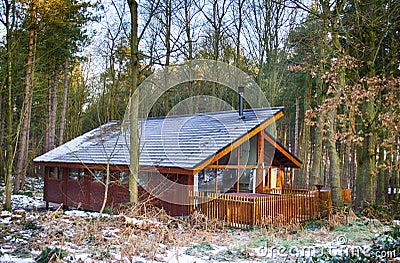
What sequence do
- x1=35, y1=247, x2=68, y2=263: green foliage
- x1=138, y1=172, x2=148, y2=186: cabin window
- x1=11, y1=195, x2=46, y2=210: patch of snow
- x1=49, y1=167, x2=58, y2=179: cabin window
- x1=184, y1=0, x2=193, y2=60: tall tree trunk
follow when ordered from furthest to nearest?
1. x1=184, y1=0, x2=193, y2=60: tall tree trunk
2. x1=49, y1=167, x2=58, y2=179: cabin window
3. x1=11, y1=195, x2=46, y2=210: patch of snow
4. x1=138, y1=172, x2=148, y2=186: cabin window
5. x1=35, y1=247, x2=68, y2=263: green foliage

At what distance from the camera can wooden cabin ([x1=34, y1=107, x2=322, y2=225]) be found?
11.7 m

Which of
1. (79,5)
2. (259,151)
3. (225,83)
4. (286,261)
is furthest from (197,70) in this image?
(286,261)

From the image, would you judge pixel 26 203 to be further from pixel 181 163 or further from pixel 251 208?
pixel 251 208

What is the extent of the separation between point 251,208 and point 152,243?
424 centimetres

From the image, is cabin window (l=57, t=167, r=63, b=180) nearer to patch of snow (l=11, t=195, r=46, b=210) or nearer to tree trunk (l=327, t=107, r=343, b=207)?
patch of snow (l=11, t=195, r=46, b=210)

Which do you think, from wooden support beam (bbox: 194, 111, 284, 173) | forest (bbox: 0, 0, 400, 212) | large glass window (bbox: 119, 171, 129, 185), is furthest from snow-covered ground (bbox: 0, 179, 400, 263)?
→ large glass window (bbox: 119, 171, 129, 185)

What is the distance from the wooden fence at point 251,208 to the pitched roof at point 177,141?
123cm

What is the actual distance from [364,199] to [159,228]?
7.91 metres

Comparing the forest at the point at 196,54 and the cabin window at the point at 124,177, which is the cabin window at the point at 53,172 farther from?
the cabin window at the point at 124,177

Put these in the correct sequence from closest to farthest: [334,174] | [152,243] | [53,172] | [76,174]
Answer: [152,243] → [334,174] → [76,174] → [53,172]

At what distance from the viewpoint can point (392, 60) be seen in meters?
12.1

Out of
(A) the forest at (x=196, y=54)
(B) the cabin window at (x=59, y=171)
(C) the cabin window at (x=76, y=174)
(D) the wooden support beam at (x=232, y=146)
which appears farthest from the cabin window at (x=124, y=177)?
(B) the cabin window at (x=59, y=171)

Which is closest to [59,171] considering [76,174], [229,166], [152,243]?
[76,174]

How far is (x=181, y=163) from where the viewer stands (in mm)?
11219
